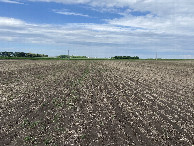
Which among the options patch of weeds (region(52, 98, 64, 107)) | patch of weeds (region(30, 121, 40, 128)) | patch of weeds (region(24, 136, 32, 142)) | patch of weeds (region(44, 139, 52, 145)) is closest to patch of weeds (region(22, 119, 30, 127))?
patch of weeds (region(30, 121, 40, 128))

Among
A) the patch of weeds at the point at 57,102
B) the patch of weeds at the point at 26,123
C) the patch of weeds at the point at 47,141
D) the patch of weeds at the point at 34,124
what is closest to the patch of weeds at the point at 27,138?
the patch of weeds at the point at 47,141

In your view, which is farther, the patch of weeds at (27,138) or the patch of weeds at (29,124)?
the patch of weeds at (29,124)

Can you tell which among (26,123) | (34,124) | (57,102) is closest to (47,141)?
(34,124)

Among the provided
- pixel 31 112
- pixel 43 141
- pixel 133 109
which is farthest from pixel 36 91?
pixel 43 141

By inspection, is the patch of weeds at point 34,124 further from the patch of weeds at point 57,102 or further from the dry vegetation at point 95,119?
the patch of weeds at point 57,102

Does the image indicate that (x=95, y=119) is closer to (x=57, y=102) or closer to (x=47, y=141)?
(x=47, y=141)

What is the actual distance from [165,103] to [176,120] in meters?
4.91

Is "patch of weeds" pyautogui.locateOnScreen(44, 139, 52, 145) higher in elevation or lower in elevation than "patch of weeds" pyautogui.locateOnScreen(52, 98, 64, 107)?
lower

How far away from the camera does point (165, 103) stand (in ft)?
69.2

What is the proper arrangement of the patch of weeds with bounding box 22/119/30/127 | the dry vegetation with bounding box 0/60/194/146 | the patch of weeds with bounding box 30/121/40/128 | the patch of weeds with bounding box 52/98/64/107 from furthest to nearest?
the patch of weeds with bounding box 52/98/64/107
the patch of weeds with bounding box 22/119/30/127
the patch of weeds with bounding box 30/121/40/128
the dry vegetation with bounding box 0/60/194/146

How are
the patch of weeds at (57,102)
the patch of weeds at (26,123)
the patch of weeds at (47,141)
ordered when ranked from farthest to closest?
the patch of weeds at (57,102)
the patch of weeds at (26,123)
the patch of weeds at (47,141)

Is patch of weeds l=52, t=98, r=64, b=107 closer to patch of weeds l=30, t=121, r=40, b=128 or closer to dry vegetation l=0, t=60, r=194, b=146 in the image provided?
dry vegetation l=0, t=60, r=194, b=146

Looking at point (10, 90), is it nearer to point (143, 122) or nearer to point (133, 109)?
point (133, 109)

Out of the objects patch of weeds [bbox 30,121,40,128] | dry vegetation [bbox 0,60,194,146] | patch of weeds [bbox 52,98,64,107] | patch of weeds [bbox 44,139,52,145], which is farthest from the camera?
patch of weeds [bbox 52,98,64,107]
